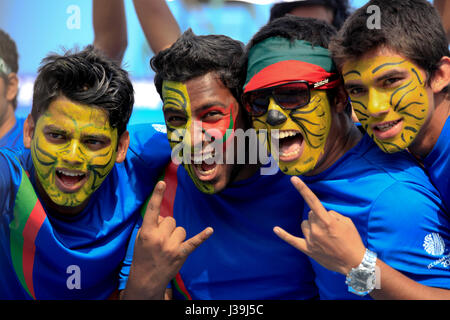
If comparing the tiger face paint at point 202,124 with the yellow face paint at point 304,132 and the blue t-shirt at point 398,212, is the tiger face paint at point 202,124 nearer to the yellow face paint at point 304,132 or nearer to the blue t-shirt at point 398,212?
the yellow face paint at point 304,132

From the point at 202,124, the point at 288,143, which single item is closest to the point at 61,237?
the point at 202,124

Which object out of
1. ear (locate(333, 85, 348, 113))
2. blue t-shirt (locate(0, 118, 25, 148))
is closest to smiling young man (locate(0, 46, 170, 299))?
blue t-shirt (locate(0, 118, 25, 148))

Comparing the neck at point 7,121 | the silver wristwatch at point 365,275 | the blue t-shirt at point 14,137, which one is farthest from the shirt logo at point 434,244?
the neck at point 7,121

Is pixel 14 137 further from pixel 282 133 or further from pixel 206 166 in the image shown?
pixel 282 133

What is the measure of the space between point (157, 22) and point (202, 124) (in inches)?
60.2

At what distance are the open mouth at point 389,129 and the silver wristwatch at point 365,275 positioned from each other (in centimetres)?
53

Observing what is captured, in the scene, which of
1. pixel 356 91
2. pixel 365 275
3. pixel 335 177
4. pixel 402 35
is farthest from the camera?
pixel 335 177

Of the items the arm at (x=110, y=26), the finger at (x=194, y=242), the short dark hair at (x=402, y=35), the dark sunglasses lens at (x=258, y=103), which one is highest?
the arm at (x=110, y=26)

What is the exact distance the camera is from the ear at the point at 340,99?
7.74 feet

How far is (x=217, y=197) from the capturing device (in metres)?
2.69

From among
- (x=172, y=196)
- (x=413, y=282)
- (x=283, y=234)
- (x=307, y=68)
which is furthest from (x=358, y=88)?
(x=172, y=196)

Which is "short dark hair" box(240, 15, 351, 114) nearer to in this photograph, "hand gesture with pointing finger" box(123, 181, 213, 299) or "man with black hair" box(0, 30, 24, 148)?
"hand gesture with pointing finger" box(123, 181, 213, 299)

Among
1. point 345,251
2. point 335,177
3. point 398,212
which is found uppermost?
point 335,177

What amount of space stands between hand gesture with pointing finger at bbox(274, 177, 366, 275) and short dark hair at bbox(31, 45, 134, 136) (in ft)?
3.60
